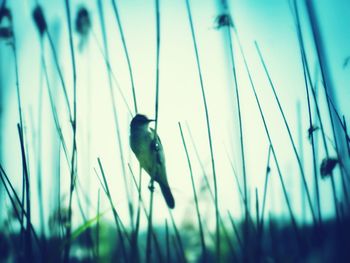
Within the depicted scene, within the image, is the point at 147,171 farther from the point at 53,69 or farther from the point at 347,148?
the point at 347,148

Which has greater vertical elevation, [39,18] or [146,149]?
[39,18]

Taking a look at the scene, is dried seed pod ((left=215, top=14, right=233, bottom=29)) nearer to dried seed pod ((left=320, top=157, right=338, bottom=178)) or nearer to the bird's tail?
dried seed pod ((left=320, top=157, right=338, bottom=178))

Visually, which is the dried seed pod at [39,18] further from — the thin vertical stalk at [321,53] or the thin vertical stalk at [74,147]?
the thin vertical stalk at [321,53]

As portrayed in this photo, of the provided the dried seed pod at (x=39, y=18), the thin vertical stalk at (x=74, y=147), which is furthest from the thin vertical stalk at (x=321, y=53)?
the dried seed pod at (x=39, y=18)

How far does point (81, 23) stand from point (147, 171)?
1.47 meters

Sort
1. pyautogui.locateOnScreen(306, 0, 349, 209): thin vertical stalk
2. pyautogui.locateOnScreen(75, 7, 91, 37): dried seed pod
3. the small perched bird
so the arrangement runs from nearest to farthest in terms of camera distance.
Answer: pyautogui.locateOnScreen(306, 0, 349, 209): thin vertical stalk
pyautogui.locateOnScreen(75, 7, 91, 37): dried seed pod
the small perched bird

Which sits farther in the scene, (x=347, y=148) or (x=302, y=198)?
(x=302, y=198)

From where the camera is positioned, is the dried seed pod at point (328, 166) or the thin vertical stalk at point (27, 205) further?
the dried seed pod at point (328, 166)

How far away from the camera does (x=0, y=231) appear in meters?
2.13

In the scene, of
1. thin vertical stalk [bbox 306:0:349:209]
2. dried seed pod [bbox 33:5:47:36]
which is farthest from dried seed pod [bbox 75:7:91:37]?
thin vertical stalk [bbox 306:0:349:209]

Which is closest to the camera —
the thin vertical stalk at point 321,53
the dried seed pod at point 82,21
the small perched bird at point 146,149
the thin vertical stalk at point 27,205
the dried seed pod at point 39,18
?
the thin vertical stalk at point 27,205

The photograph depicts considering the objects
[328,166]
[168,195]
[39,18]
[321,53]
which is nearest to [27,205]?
[39,18]

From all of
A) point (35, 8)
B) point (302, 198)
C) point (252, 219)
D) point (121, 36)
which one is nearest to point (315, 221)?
point (252, 219)

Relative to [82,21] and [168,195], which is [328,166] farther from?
[82,21]
